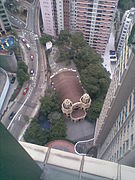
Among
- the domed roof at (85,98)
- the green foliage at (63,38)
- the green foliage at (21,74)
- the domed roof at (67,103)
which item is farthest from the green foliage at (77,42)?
the domed roof at (67,103)

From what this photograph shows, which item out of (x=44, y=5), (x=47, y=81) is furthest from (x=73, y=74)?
(x=44, y=5)

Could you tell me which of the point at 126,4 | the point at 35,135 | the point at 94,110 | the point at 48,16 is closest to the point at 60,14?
the point at 48,16

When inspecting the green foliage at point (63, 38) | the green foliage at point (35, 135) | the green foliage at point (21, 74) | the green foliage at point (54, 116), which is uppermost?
the green foliage at point (63, 38)

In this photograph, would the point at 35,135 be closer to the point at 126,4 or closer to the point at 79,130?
the point at 79,130

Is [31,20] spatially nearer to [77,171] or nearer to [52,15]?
[52,15]

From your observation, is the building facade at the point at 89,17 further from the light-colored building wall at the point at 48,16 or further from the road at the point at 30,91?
the road at the point at 30,91
